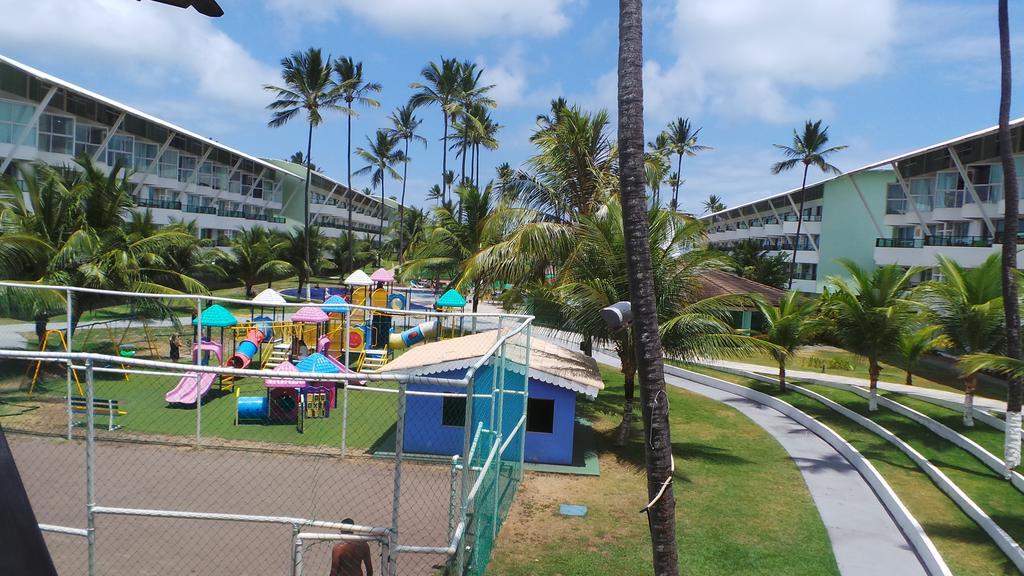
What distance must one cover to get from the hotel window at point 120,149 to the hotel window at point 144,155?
0.71 meters

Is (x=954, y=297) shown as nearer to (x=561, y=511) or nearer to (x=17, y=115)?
(x=561, y=511)

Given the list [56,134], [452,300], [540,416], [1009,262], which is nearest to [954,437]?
[1009,262]

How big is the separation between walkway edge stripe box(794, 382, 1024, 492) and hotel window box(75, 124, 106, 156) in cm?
3725

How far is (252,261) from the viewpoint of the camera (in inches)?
1567

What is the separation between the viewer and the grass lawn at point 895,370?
24141mm

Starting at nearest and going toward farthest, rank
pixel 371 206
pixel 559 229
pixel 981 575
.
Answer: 1. pixel 981 575
2. pixel 559 229
3. pixel 371 206

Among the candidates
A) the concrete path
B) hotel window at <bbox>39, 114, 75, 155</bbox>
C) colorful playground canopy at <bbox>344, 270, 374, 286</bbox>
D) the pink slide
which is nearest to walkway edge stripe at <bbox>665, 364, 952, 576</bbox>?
the concrete path

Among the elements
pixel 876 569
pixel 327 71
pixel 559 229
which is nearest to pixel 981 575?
pixel 876 569

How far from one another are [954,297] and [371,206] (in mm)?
82497

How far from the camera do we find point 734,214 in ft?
241

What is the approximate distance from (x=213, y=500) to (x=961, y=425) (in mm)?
16109

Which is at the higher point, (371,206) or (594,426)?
(371,206)

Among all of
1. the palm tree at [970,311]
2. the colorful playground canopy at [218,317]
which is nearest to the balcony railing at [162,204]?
the colorful playground canopy at [218,317]

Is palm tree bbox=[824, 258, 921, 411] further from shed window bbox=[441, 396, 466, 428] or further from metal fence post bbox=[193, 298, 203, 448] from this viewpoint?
metal fence post bbox=[193, 298, 203, 448]
